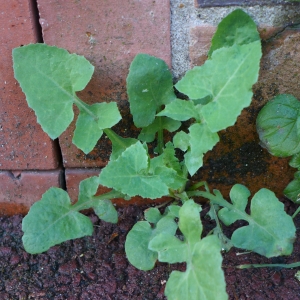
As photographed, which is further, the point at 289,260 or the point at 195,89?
the point at 289,260

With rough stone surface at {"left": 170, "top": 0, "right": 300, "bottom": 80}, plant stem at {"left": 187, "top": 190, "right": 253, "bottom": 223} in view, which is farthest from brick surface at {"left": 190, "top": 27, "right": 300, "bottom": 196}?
plant stem at {"left": 187, "top": 190, "right": 253, "bottom": 223}

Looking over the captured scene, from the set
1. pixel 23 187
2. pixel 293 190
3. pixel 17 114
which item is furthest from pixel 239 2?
pixel 23 187

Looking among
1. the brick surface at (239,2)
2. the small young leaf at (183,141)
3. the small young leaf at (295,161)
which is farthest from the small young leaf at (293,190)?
the brick surface at (239,2)

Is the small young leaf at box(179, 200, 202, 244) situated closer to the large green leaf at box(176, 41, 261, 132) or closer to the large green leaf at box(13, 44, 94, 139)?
the large green leaf at box(176, 41, 261, 132)

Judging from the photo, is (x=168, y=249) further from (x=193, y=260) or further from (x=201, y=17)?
(x=201, y=17)

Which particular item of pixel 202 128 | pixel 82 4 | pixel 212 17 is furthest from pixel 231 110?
pixel 82 4

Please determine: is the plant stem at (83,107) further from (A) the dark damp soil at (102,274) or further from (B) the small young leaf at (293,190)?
(B) the small young leaf at (293,190)

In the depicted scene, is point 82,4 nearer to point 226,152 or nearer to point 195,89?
point 195,89
